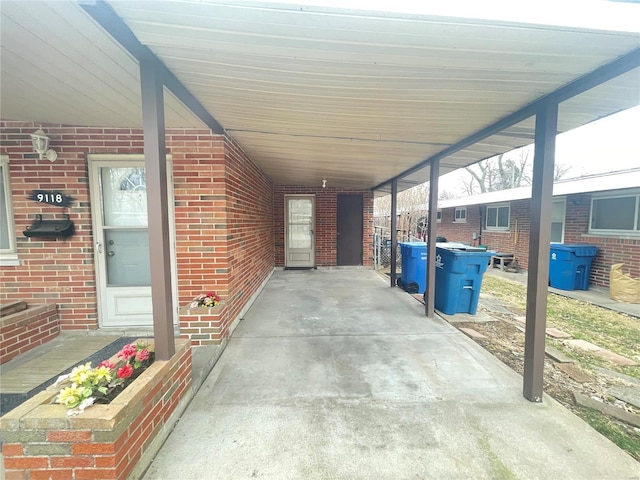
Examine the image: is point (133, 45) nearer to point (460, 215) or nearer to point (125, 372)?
point (125, 372)

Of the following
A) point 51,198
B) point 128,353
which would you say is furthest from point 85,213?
point 128,353

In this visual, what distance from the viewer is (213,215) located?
2.99 meters

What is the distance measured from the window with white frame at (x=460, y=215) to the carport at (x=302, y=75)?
31.0 ft

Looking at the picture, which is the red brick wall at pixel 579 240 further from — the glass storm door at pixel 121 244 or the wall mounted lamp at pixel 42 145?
the wall mounted lamp at pixel 42 145

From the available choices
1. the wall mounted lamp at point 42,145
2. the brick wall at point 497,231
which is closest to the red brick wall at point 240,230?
the wall mounted lamp at point 42,145

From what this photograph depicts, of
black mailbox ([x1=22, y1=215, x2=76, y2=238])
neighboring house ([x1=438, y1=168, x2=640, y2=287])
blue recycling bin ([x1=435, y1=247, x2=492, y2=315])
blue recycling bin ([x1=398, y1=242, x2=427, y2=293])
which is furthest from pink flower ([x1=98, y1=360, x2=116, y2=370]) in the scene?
neighboring house ([x1=438, y1=168, x2=640, y2=287])

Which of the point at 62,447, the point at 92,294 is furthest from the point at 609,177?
the point at 92,294

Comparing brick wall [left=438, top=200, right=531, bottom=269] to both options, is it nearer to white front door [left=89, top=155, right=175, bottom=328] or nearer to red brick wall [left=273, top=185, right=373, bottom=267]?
red brick wall [left=273, top=185, right=373, bottom=267]

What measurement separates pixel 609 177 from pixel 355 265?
6028 mm

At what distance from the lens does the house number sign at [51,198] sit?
2887 millimetres

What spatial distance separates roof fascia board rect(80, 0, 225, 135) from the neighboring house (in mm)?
5777

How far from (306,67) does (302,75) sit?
0.35ft

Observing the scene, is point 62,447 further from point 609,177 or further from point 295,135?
point 609,177

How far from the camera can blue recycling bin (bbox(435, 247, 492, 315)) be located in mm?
4105
